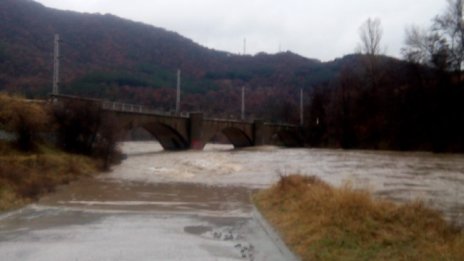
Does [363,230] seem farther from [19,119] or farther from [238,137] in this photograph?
[238,137]

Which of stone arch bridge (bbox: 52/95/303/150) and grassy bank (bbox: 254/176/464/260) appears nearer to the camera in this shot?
grassy bank (bbox: 254/176/464/260)

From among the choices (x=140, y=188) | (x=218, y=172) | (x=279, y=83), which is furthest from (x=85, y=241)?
(x=279, y=83)

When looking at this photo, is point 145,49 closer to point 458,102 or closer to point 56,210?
point 458,102

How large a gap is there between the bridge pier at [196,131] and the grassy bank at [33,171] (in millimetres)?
42386

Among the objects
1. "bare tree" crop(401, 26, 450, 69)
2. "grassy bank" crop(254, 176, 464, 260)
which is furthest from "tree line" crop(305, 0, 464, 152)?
"grassy bank" crop(254, 176, 464, 260)

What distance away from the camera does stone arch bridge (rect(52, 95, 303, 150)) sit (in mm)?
66294

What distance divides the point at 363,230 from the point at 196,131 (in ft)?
251

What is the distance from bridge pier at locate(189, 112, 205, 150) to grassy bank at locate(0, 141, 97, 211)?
1669 inches

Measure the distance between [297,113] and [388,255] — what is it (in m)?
125

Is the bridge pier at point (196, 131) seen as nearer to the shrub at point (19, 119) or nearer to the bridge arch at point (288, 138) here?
the bridge arch at point (288, 138)

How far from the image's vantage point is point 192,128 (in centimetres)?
8688

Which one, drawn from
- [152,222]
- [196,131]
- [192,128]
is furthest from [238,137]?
[152,222]

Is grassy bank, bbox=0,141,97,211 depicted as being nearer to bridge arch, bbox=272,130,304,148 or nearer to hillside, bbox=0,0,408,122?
hillside, bbox=0,0,408,122

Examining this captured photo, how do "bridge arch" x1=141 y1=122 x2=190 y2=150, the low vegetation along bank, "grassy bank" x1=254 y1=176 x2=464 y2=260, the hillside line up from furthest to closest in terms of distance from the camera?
the hillside < "bridge arch" x1=141 y1=122 x2=190 y2=150 < the low vegetation along bank < "grassy bank" x1=254 y1=176 x2=464 y2=260
